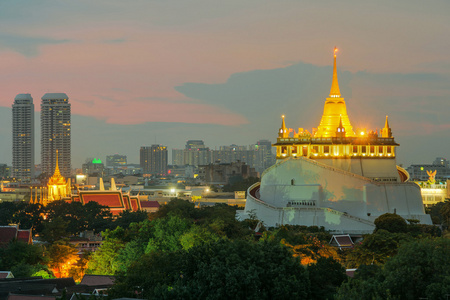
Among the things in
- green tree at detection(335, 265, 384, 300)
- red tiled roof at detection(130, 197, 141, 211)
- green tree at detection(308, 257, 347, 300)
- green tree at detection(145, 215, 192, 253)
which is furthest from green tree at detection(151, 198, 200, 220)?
green tree at detection(335, 265, 384, 300)

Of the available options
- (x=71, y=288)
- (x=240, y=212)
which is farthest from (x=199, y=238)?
(x=240, y=212)

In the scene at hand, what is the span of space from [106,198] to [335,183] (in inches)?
1529

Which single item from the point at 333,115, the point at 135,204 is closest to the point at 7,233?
the point at 333,115

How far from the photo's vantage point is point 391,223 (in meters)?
83.5

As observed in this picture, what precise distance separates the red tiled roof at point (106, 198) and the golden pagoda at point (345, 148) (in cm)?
2885

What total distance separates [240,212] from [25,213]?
80.6 ft

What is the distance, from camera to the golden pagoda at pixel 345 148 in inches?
3809

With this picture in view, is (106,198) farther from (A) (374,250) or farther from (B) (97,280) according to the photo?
(B) (97,280)

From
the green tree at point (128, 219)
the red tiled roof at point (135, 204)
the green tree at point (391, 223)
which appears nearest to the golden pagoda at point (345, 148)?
the green tree at point (391, 223)

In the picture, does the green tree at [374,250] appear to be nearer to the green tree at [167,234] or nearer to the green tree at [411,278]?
the green tree at [167,234]

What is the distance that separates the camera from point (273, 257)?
153 feet

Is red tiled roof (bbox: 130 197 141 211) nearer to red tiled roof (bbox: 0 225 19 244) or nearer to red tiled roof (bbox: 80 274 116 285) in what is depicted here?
red tiled roof (bbox: 0 225 19 244)

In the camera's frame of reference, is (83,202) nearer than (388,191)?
No

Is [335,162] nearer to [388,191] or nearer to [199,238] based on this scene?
[388,191]
